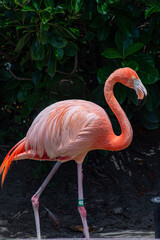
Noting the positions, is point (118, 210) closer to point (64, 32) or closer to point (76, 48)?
point (76, 48)

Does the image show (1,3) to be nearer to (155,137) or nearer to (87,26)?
(87,26)

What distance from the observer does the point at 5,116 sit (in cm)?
698

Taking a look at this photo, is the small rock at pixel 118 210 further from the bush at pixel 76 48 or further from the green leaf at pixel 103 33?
the green leaf at pixel 103 33

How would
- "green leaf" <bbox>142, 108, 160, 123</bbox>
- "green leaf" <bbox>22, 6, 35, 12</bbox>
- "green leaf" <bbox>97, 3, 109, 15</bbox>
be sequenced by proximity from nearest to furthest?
"green leaf" <bbox>22, 6, 35, 12</bbox> < "green leaf" <bbox>97, 3, 109, 15</bbox> < "green leaf" <bbox>142, 108, 160, 123</bbox>

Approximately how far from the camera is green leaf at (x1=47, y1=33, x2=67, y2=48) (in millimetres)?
4855

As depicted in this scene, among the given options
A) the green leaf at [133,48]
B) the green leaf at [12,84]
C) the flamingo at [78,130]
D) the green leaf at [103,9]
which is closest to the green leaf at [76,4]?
the green leaf at [103,9]

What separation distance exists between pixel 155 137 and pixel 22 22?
2.82m

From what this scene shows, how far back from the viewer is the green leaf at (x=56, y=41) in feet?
15.9

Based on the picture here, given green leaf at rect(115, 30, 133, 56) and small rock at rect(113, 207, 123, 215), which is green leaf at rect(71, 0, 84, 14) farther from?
small rock at rect(113, 207, 123, 215)

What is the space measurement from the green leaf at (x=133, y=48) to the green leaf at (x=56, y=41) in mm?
703

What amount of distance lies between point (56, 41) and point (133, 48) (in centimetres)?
84

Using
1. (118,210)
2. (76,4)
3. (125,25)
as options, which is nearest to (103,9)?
(76,4)

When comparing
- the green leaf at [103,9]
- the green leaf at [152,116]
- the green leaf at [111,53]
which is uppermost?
the green leaf at [103,9]

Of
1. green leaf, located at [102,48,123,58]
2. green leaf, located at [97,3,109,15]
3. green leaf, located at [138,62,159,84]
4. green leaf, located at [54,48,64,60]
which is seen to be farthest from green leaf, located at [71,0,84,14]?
green leaf, located at [138,62,159,84]
